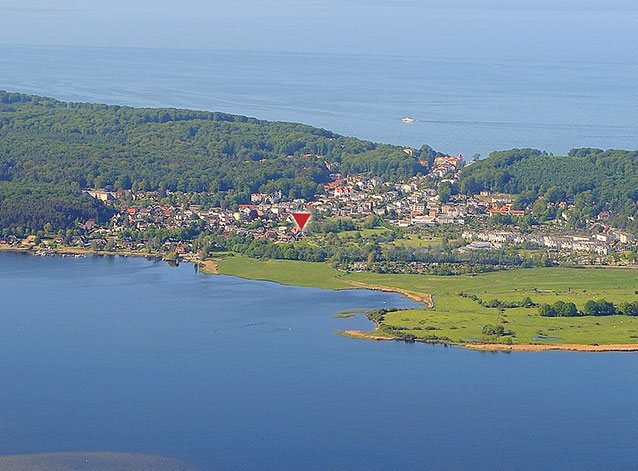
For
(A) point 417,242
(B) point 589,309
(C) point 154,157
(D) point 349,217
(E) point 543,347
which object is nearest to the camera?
(E) point 543,347

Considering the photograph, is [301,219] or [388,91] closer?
[301,219]

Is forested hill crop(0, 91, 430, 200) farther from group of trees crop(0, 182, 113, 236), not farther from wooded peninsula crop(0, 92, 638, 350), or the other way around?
group of trees crop(0, 182, 113, 236)

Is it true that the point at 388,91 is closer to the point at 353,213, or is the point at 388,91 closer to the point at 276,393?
the point at 353,213

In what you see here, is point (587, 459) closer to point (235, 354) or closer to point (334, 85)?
point (235, 354)

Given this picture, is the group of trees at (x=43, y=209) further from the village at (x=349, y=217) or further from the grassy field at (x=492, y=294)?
the grassy field at (x=492, y=294)

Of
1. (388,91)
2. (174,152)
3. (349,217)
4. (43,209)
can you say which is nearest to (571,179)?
(349,217)

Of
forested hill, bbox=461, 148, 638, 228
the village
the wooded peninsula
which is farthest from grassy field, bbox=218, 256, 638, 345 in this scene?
forested hill, bbox=461, 148, 638, 228

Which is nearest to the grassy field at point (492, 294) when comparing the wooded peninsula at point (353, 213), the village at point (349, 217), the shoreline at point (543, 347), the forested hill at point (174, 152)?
the wooded peninsula at point (353, 213)
